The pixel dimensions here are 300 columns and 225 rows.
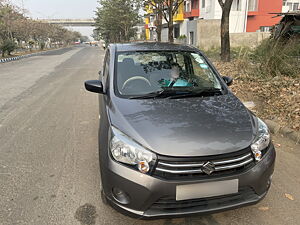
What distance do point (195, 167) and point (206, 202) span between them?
0.33 metres

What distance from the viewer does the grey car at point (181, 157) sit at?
6.41 ft

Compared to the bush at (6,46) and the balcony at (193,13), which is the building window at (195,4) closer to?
the balcony at (193,13)

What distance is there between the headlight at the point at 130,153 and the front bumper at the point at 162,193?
0.18 feet

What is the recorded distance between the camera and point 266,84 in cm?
595

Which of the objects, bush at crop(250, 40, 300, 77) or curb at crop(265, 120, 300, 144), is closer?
curb at crop(265, 120, 300, 144)

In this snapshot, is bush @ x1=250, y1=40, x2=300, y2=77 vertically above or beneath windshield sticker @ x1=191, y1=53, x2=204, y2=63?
beneath

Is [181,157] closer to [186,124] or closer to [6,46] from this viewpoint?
[186,124]

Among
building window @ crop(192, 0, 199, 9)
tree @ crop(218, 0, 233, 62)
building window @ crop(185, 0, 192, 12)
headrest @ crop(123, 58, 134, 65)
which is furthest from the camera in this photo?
building window @ crop(185, 0, 192, 12)

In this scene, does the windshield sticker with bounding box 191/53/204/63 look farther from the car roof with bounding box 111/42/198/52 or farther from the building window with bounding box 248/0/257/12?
the building window with bounding box 248/0/257/12

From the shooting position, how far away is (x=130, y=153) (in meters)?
2.05

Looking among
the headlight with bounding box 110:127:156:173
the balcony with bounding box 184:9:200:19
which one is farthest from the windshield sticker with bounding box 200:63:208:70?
the balcony with bounding box 184:9:200:19

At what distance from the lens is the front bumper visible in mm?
1932

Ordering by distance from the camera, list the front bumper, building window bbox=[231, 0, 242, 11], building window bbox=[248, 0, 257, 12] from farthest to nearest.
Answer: building window bbox=[248, 0, 257, 12] → building window bbox=[231, 0, 242, 11] → the front bumper

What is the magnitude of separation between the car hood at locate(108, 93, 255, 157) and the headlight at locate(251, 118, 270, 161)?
0.06 m
